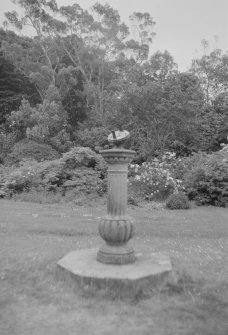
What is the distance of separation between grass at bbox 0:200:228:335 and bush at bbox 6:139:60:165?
41.7 ft

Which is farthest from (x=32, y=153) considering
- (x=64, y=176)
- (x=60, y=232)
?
(x=60, y=232)

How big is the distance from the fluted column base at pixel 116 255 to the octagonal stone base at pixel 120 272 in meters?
0.09

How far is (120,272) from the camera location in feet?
18.1

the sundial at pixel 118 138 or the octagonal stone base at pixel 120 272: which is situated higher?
the sundial at pixel 118 138

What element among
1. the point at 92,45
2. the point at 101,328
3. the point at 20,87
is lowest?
the point at 101,328

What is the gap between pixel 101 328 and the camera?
13.9 feet

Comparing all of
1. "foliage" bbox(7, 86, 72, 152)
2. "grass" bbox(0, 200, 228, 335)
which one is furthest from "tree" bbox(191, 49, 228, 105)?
"grass" bbox(0, 200, 228, 335)

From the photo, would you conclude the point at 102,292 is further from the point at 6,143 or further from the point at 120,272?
the point at 6,143

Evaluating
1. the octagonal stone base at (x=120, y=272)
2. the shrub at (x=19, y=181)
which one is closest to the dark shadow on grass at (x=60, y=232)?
the octagonal stone base at (x=120, y=272)

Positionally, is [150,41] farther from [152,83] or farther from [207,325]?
[207,325]

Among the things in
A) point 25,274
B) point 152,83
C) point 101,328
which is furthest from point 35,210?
point 152,83

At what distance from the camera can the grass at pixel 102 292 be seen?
4302 millimetres

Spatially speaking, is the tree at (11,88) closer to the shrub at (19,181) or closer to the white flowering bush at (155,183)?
the shrub at (19,181)

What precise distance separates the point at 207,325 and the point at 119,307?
3.68ft
